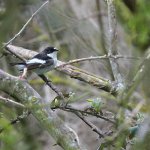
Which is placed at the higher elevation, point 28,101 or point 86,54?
point 28,101

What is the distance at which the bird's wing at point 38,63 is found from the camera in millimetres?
4320

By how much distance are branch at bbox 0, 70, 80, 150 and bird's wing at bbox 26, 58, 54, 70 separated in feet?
2.47

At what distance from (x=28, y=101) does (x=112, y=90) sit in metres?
0.92

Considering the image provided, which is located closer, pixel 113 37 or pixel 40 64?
pixel 113 37

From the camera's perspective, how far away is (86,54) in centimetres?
720

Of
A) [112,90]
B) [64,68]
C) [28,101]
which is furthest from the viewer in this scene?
[64,68]

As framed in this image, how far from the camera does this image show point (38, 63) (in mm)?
4574

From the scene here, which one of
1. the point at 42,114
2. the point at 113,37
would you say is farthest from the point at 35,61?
the point at 42,114

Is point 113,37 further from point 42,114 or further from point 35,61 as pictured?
point 42,114

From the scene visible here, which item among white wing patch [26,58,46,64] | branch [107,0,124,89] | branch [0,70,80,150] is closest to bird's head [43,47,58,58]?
white wing patch [26,58,46,64]

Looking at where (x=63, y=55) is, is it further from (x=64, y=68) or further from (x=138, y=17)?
(x=138, y=17)

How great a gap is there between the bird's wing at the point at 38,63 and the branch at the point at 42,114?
0.75m

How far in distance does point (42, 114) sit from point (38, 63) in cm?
125

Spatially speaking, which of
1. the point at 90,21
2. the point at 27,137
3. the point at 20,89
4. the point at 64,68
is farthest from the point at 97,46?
the point at 27,137
